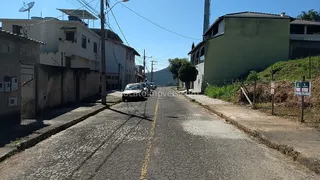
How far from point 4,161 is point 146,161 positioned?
9.97 ft

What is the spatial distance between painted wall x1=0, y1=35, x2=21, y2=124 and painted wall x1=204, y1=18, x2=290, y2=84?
31005 mm

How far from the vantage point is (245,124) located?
41.3 ft

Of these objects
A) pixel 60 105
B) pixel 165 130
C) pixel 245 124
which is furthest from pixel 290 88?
pixel 60 105

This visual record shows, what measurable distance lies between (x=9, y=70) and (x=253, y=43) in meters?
33.0

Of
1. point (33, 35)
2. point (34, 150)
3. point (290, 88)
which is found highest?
point (33, 35)

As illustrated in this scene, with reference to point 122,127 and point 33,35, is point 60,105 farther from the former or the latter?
point 33,35

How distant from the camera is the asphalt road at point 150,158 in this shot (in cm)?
609

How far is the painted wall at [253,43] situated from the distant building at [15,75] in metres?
29.6

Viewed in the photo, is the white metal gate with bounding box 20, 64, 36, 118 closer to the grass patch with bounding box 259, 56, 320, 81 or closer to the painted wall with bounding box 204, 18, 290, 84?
the grass patch with bounding box 259, 56, 320, 81

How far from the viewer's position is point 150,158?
23.7 ft

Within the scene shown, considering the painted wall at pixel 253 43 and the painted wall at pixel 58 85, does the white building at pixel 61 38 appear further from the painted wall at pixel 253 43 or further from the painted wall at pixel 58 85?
the painted wall at pixel 253 43

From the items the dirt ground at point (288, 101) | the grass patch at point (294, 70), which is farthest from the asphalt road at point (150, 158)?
the grass patch at point (294, 70)

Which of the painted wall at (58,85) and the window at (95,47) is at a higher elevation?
the window at (95,47)

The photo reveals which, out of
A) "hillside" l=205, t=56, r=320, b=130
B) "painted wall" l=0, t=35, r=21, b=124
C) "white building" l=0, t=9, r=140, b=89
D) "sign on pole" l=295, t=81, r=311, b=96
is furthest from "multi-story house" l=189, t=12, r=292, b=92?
"painted wall" l=0, t=35, r=21, b=124
